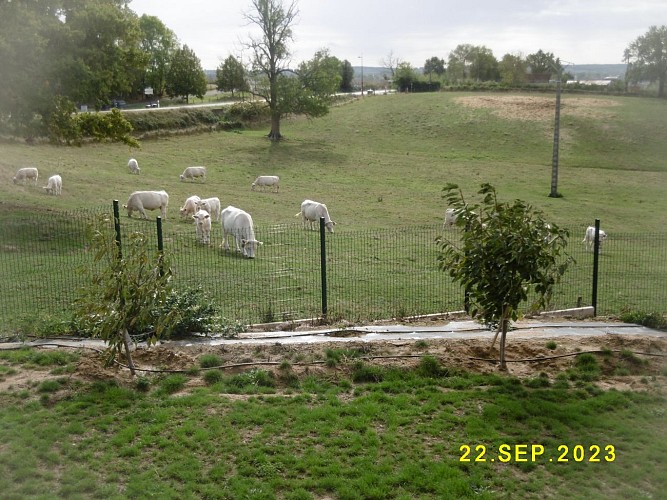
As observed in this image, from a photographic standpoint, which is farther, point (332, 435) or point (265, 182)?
point (265, 182)

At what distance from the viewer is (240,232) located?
873 inches

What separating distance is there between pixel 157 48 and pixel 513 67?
60536 mm

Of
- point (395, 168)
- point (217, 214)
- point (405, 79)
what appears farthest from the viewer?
point (405, 79)

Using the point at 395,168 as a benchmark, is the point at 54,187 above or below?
above

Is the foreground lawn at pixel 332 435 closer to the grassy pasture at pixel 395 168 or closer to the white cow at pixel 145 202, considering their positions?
the grassy pasture at pixel 395 168

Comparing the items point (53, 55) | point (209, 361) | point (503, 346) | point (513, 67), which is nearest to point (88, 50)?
point (53, 55)

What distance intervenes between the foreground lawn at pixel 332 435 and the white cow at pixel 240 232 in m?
10.9

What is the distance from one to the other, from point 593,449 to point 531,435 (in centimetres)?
75

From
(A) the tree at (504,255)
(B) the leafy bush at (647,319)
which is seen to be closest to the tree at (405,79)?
(B) the leafy bush at (647,319)

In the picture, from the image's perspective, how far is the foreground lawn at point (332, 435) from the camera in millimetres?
7438

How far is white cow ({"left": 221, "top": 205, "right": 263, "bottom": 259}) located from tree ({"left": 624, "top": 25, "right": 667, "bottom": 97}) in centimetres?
7112

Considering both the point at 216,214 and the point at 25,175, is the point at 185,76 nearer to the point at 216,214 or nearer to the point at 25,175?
the point at 25,175

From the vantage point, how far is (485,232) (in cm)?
1063

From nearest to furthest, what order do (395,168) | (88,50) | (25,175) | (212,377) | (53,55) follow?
(212,377)
(53,55)
(88,50)
(25,175)
(395,168)
